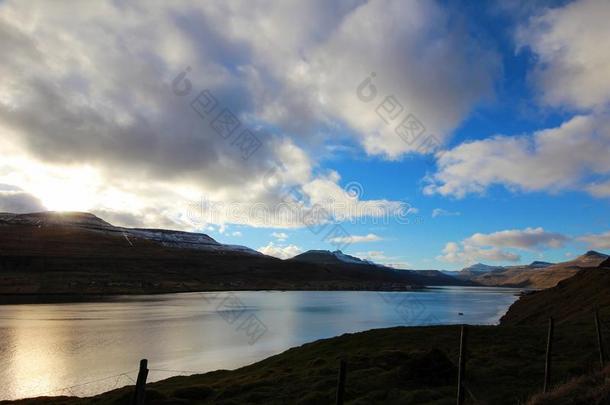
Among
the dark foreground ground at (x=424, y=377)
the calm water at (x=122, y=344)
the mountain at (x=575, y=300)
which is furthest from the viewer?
the mountain at (x=575, y=300)

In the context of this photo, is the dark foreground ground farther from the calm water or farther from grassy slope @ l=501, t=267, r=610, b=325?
grassy slope @ l=501, t=267, r=610, b=325

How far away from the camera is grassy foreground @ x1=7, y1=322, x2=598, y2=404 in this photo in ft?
71.6

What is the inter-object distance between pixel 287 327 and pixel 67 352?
35.0 meters

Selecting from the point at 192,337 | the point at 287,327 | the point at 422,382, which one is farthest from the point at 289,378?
the point at 287,327

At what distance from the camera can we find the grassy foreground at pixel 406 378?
21812 millimetres

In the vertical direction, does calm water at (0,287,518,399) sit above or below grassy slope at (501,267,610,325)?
below

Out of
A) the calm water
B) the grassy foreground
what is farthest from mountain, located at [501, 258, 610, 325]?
the grassy foreground

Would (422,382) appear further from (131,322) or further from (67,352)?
(131,322)

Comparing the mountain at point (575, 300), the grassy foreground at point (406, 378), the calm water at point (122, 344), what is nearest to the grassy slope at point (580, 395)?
the grassy foreground at point (406, 378)

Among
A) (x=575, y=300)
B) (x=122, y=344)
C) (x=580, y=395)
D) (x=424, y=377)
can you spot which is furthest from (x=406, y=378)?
(x=575, y=300)

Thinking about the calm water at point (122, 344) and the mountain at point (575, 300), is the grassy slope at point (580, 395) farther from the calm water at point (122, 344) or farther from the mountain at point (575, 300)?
the mountain at point (575, 300)

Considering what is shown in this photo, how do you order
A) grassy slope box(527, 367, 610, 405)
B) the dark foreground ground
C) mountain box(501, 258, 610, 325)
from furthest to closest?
1. mountain box(501, 258, 610, 325)
2. the dark foreground ground
3. grassy slope box(527, 367, 610, 405)

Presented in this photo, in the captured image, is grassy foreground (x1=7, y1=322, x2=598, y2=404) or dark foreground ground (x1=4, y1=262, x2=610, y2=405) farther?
grassy foreground (x1=7, y1=322, x2=598, y2=404)

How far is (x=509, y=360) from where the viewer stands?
28719 mm
